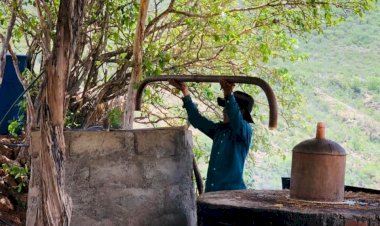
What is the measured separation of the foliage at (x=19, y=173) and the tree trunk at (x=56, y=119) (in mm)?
3771

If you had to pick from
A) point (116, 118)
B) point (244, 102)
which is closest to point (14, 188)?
point (116, 118)

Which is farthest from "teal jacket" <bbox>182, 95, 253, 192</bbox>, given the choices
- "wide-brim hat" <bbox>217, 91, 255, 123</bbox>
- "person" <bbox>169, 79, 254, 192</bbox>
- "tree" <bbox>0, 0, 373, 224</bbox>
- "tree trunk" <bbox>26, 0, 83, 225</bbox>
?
"tree" <bbox>0, 0, 373, 224</bbox>

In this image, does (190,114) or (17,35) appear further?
(17,35)

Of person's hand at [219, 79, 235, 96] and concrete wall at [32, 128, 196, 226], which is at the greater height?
person's hand at [219, 79, 235, 96]

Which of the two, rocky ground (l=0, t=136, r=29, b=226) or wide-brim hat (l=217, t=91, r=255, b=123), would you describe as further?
rocky ground (l=0, t=136, r=29, b=226)

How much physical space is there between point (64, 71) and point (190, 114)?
169 centimetres

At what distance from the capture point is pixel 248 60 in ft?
28.1

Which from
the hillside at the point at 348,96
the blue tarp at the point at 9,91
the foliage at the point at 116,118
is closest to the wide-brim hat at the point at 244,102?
the foliage at the point at 116,118

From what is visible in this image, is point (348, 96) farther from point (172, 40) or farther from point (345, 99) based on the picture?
point (172, 40)

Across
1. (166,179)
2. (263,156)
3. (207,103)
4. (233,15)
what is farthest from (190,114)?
(263,156)

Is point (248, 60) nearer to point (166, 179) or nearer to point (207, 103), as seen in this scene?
point (207, 103)

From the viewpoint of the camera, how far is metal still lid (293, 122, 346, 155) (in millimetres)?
3889

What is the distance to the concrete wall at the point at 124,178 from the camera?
173 inches

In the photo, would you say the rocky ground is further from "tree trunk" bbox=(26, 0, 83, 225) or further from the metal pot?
the metal pot
